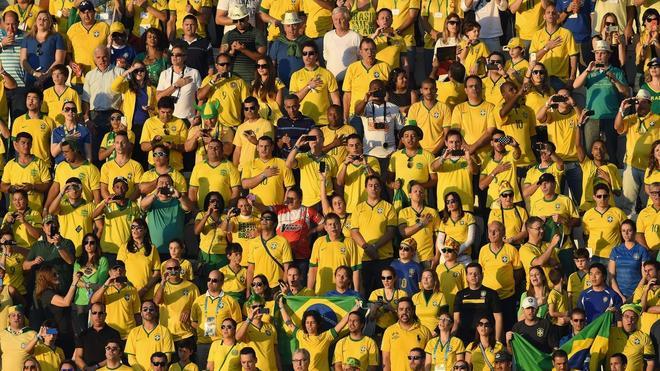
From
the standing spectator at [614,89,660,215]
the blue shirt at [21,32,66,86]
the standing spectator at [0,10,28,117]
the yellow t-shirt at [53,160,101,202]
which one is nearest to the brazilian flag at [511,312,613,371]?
the standing spectator at [614,89,660,215]

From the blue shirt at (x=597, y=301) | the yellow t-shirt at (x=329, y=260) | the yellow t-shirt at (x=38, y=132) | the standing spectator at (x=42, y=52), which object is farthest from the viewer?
the standing spectator at (x=42, y=52)

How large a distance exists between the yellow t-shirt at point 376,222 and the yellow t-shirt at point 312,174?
713mm

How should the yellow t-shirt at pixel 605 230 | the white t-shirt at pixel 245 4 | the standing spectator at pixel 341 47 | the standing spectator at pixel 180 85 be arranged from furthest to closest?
1. the white t-shirt at pixel 245 4
2. the standing spectator at pixel 341 47
3. the standing spectator at pixel 180 85
4. the yellow t-shirt at pixel 605 230

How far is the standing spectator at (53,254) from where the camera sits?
27391 millimetres

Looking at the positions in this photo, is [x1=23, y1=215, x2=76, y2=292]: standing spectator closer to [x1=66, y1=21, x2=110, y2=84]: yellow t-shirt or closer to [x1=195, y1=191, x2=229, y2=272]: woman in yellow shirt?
[x1=195, y1=191, x2=229, y2=272]: woman in yellow shirt

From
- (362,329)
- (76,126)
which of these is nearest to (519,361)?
(362,329)

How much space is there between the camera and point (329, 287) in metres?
27.0

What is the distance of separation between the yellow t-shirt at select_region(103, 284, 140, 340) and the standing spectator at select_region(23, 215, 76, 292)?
0.78 metres

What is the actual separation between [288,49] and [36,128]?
11.5 feet

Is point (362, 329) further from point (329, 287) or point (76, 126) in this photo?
point (76, 126)

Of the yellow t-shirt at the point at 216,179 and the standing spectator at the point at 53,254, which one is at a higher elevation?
the yellow t-shirt at the point at 216,179

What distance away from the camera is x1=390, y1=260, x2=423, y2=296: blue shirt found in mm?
26703

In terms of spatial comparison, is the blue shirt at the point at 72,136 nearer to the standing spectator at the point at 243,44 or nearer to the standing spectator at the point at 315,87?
the standing spectator at the point at 243,44

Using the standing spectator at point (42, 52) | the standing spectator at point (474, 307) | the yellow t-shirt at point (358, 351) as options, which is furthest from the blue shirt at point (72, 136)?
the standing spectator at point (474, 307)
